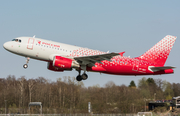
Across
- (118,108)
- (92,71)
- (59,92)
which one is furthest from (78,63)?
(59,92)

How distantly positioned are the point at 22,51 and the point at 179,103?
37.1 metres

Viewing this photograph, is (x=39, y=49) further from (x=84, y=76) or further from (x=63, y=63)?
(x=84, y=76)

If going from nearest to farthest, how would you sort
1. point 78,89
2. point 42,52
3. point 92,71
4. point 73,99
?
point 42,52
point 92,71
point 73,99
point 78,89

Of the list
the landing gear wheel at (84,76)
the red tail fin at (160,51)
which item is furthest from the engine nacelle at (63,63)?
the red tail fin at (160,51)

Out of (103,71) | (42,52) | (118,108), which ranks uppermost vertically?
(42,52)

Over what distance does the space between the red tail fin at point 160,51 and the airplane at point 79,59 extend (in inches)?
15.9

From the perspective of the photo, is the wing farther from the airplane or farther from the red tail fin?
the red tail fin

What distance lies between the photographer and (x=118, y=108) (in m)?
58.0

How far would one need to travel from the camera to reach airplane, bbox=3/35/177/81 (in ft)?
120

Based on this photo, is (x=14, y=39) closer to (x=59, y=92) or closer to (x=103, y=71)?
(x=103, y=71)

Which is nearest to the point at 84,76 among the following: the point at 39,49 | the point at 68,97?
the point at 39,49

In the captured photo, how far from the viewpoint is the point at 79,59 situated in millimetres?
36812

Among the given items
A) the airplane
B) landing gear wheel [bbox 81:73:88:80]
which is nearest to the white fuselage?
the airplane

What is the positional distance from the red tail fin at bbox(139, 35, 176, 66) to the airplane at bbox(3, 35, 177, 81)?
0.40 m
